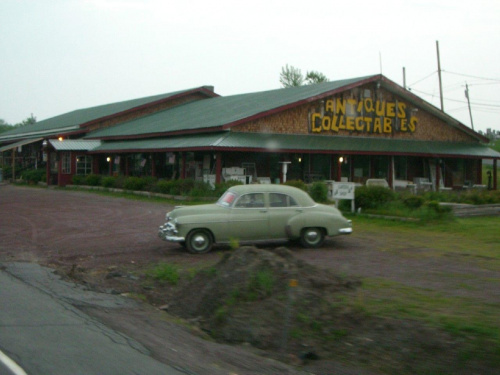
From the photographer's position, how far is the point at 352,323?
761 cm

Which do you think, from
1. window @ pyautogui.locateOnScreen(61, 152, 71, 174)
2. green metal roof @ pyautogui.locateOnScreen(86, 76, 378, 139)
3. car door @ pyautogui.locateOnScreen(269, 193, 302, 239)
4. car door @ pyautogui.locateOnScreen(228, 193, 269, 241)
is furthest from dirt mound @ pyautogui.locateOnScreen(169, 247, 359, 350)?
window @ pyautogui.locateOnScreen(61, 152, 71, 174)

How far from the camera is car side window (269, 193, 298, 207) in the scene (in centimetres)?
1430

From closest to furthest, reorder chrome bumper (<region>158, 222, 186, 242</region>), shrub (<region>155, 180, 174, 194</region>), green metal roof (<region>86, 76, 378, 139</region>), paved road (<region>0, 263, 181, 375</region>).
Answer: paved road (<region>0, 263, 181, 375</region>), chrome bumper (<region>158, 222, 186, 242</region>), shrub (<region>155, 180, 174, 194</region>), green metal roof (<region>86, 76, 378, 139</region>)

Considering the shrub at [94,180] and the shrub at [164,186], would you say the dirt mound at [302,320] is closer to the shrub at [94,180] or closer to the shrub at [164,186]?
the shrub at [164,186]

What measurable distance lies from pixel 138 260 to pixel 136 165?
2939 cm

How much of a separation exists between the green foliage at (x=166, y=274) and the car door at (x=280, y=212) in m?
3.19

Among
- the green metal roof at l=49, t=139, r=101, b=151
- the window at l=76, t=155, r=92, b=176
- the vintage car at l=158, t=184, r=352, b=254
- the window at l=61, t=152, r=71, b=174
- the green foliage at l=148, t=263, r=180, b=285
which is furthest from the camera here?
the window at l=76, t=155, r=92, b=176

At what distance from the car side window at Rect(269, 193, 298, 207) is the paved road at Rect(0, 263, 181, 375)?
537cm

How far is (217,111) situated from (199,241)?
25.3 m

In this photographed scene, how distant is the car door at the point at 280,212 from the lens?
46.3 ft

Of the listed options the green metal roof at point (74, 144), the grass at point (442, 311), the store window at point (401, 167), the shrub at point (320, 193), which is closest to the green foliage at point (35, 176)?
the green metal roof at point (74, 144)

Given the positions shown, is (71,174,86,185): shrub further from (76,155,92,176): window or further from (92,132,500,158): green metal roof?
(92,132,500,158): green metal roof

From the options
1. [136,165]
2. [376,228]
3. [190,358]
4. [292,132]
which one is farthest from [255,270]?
[136,165]

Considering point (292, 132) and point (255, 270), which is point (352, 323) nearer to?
point (255, 270)
